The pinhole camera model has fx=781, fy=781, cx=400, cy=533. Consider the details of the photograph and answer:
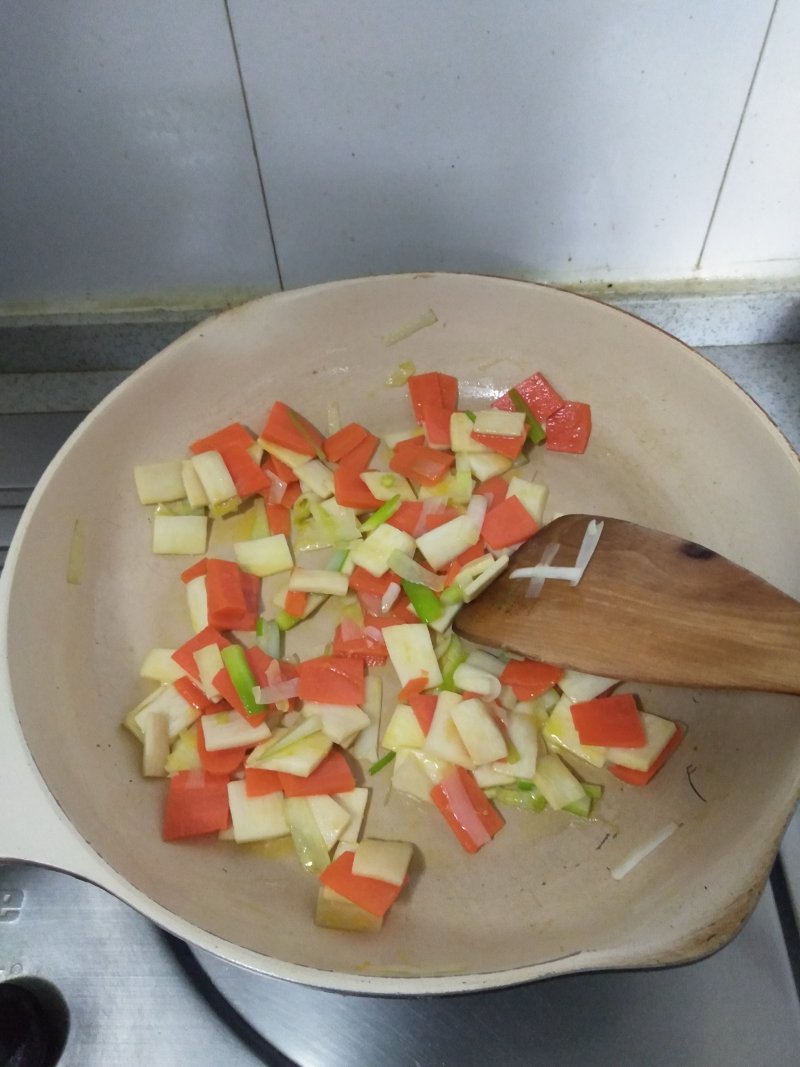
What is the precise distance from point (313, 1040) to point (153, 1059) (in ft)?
0.50

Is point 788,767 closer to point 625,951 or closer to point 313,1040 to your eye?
point 625,951

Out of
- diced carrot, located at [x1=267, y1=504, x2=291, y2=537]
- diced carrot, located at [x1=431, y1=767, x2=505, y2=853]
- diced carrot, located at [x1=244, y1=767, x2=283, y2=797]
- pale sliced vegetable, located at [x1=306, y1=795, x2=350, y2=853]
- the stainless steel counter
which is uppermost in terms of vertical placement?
diced carrot, located at [x1=267, y1=504, x2=291, y2=537]

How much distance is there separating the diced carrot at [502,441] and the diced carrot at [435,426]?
0.12ft

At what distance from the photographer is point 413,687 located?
92 centimetres

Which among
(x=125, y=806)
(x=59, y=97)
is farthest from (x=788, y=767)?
(x=59, y=97)

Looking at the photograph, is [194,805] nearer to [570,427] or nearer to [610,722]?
[610,722]

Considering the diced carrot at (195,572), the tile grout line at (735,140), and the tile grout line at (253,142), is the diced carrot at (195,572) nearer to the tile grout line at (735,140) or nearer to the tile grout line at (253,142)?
the tile grout line at (253,142)

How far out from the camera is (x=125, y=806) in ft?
2.63

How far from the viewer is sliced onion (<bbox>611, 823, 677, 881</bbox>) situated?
31.8 inches

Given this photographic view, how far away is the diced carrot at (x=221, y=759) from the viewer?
87 centimetres

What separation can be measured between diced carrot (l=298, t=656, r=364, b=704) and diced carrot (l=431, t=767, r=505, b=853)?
0.14m

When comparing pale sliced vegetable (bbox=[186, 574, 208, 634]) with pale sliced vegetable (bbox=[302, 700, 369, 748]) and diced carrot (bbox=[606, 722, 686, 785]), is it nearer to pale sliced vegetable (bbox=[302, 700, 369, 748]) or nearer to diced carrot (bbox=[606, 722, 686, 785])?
pale sliced vegetable (bbox=[302, 700, 369, 748])

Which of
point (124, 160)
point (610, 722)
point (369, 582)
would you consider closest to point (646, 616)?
point (610, 722)

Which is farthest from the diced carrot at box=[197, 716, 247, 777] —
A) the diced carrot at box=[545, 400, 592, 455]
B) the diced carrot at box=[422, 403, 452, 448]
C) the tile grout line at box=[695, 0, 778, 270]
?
the tile grout line at box=[695, 0, 778, 270]
